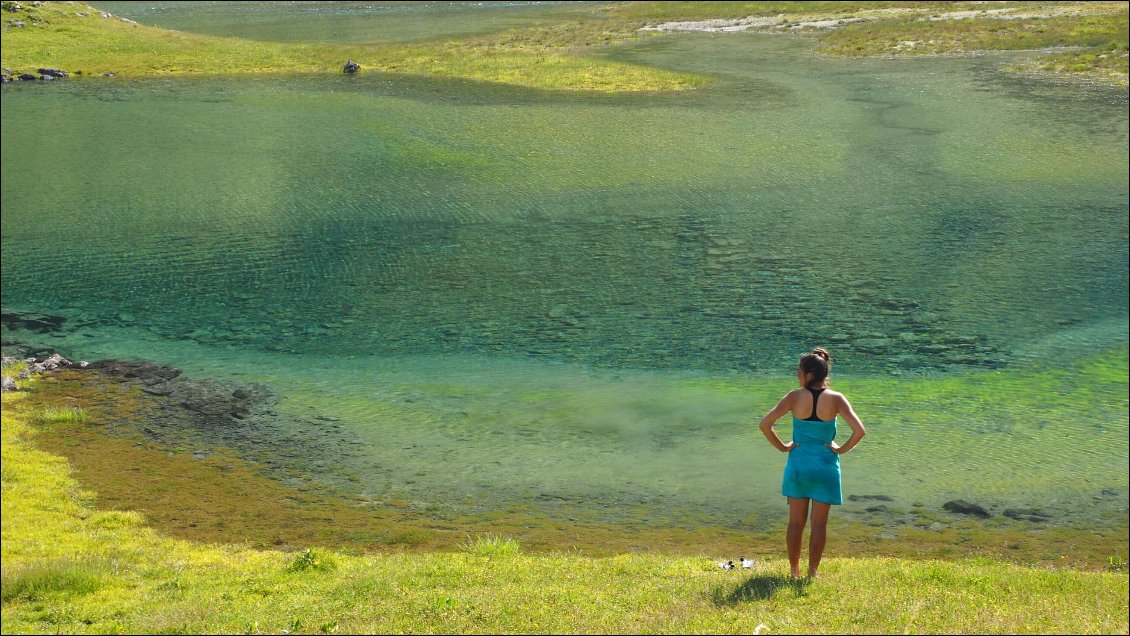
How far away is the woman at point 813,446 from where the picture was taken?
1248cm

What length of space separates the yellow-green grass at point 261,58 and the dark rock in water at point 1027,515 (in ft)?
180

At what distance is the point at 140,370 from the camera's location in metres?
28.9

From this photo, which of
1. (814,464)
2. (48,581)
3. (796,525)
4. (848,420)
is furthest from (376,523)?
(848,420)

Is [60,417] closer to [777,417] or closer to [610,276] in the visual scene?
[610,276]

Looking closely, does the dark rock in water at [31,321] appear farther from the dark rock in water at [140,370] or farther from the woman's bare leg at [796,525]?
the woman's bare leg at [796,525]

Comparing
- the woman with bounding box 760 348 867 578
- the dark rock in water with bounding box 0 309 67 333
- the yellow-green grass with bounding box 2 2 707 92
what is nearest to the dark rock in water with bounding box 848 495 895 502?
the woman with bounding box 760 348 867 578

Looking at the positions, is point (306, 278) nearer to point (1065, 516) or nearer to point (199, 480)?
point (199, 480)

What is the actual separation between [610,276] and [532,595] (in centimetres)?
2337

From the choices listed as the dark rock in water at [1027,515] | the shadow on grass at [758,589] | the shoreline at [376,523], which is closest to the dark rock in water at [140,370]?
the shoreline at [376,523]

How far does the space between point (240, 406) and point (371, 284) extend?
10.1 metres

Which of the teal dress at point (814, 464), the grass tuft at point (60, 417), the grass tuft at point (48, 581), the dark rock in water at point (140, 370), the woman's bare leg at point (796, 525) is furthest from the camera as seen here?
the dark rock in water at point (140, 370)

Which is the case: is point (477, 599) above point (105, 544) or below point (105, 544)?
above

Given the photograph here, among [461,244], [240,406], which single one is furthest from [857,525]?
[461,244]

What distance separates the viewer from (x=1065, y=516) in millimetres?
19625
